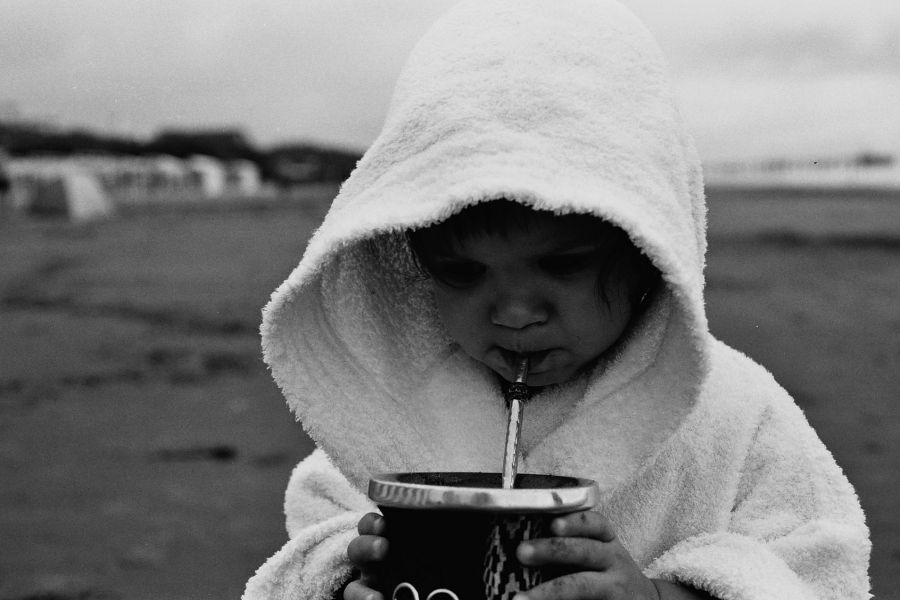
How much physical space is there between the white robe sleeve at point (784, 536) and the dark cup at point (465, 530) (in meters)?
0.36

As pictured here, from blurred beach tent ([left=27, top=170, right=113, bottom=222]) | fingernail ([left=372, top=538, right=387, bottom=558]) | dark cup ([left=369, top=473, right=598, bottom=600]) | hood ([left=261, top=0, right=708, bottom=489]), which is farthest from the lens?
A: blurred beach tent ([left=27, top=170, right=113, bottom=222])

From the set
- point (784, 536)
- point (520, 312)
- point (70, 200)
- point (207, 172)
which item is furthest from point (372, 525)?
point (207, 172)

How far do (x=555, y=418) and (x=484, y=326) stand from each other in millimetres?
223

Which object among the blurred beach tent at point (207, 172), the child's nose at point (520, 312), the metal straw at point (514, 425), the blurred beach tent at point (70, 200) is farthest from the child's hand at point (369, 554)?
the blurred beach tent at point (207, 172)

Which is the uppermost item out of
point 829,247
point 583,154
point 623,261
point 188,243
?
point 583,154

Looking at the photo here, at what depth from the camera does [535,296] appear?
1.23 m

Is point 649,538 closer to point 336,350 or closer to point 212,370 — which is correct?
point 336,350

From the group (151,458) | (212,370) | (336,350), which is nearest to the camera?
(336,350)

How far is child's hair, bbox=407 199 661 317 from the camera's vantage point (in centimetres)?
122

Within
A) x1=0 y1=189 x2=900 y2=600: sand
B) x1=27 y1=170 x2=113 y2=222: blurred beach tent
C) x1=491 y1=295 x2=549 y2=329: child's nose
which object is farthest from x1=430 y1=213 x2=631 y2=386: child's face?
x1=27 y1=170 x2=113 y2=222: blurred beach tent

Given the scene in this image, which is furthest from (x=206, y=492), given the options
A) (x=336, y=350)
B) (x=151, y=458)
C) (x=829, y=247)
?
(x=829, y=247)

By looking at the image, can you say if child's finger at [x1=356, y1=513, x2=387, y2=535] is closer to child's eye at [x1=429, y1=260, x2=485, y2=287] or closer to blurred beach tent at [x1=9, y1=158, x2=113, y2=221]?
child's eye at [x1=429, y1=260, x2=485, y2=287]

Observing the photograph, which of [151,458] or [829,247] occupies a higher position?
[829,247]

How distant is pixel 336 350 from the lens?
1.51 meters
